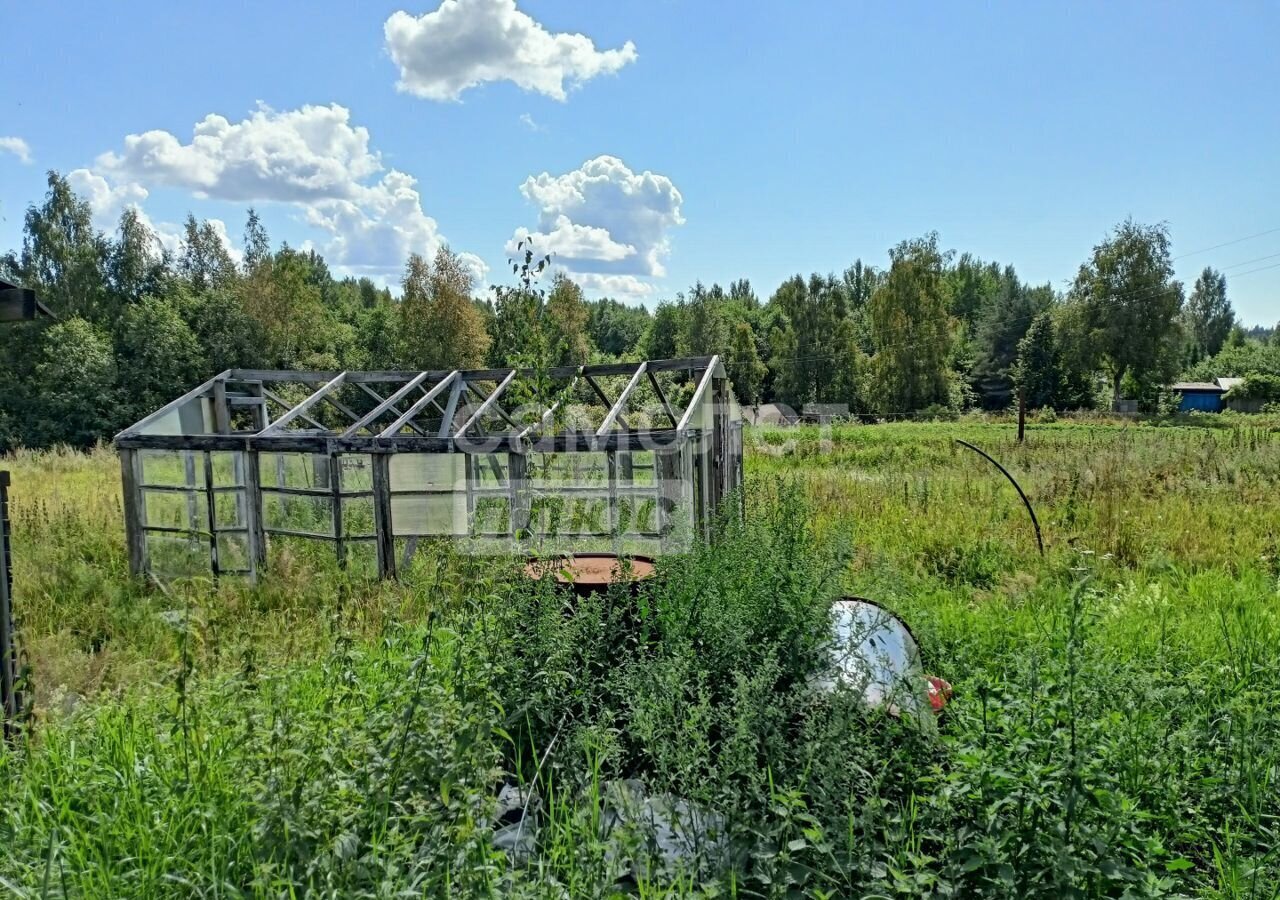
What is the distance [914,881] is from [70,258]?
129 ft

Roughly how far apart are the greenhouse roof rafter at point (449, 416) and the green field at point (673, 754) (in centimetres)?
192

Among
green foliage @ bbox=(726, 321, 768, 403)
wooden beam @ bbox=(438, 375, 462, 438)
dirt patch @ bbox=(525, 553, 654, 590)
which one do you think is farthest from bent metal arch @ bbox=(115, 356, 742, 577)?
green foliage @ bbox=(726, 321, 768, 403)

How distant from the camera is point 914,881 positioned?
2.21m

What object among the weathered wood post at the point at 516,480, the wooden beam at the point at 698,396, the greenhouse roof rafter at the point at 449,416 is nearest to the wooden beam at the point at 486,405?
the greenhouse roof rafter at the point at 449,416

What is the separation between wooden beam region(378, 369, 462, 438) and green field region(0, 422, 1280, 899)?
3.07m

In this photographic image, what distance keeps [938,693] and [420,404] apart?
7.32 meters

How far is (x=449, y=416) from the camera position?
31.7 ft

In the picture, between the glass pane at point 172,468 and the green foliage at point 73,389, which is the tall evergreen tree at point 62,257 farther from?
the glass pane at point 172,468

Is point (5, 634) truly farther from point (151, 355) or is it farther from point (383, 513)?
point (151, 355)

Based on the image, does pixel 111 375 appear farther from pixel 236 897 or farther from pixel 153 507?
pixel 236 897

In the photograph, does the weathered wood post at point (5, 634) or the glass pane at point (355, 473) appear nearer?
the weathered wood post at point (5, 634)

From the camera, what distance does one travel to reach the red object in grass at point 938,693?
3256 mm

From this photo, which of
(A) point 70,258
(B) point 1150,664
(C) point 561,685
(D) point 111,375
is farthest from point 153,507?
(A) point 70,258

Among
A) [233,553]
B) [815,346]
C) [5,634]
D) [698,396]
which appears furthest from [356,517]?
[815,346]
